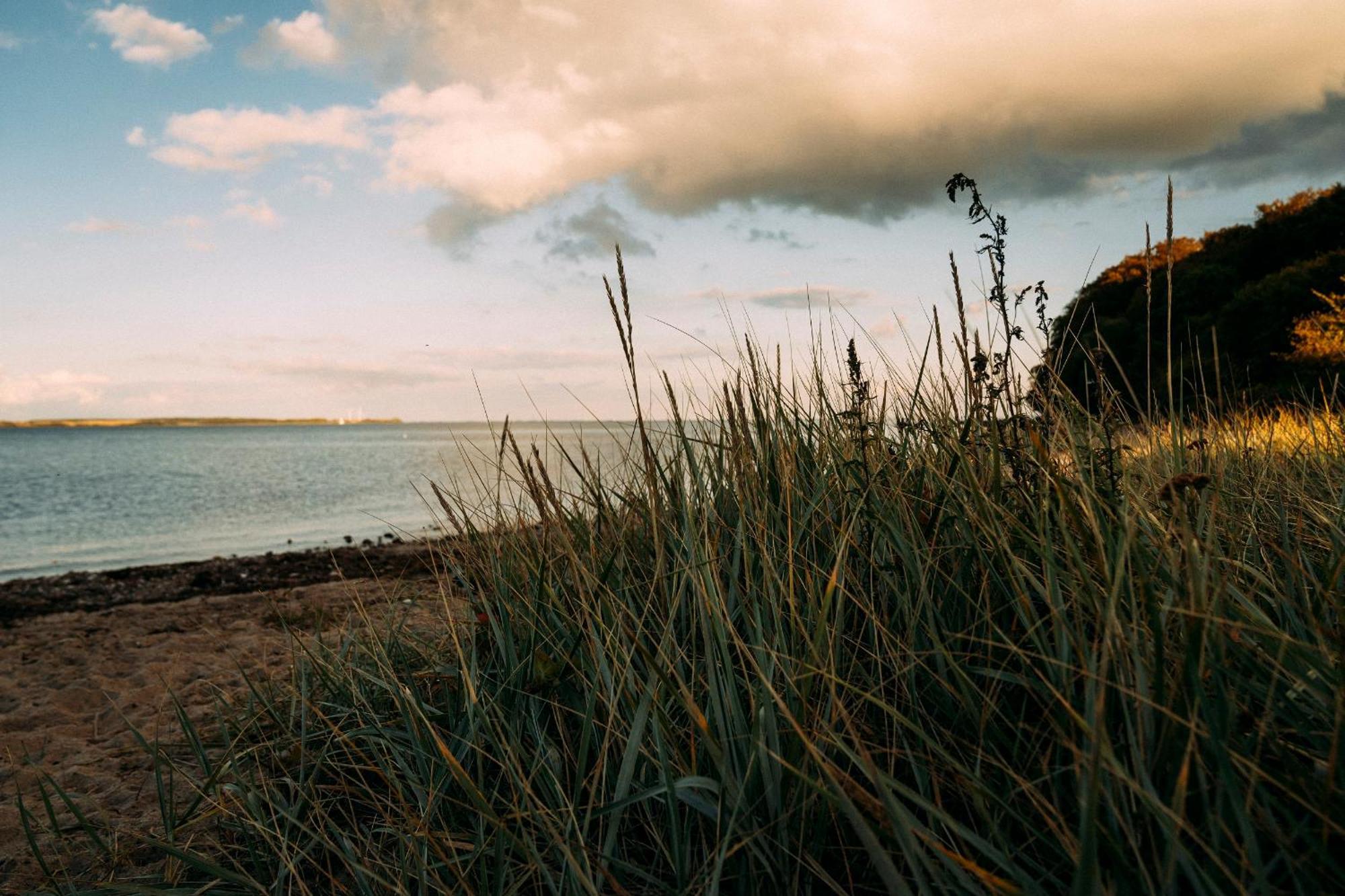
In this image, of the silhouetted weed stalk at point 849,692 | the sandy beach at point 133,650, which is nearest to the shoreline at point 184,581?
the sandy beach at point 133,650

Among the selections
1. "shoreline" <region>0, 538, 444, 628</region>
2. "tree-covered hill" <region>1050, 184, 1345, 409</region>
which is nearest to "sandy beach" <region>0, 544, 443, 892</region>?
"shoreline" <region>0, 538, 444, 628</region>

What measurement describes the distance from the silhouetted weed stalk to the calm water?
743 millimetres

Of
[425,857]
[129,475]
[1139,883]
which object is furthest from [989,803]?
[129,475]

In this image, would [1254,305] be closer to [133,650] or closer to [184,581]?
[133,650]

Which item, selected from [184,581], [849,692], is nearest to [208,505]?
[184,581]

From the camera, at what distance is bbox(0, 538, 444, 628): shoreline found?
31.7ft

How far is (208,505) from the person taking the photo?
24.3 meters

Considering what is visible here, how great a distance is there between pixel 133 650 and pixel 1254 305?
19902mm

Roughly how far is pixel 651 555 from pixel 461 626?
802mm

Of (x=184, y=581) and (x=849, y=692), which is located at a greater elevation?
(x=849, y=692)

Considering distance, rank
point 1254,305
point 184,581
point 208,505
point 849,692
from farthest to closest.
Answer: point 208,505
point 1254,305
point 184,581
point 849,692

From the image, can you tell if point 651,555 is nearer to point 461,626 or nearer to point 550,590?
point 550,590

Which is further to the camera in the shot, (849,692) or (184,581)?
(184,581)

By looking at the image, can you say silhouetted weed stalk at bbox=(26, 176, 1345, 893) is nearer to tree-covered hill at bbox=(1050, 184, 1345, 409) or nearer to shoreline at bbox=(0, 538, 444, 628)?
shoreline at bbox=(0, 538, 444, 628)
